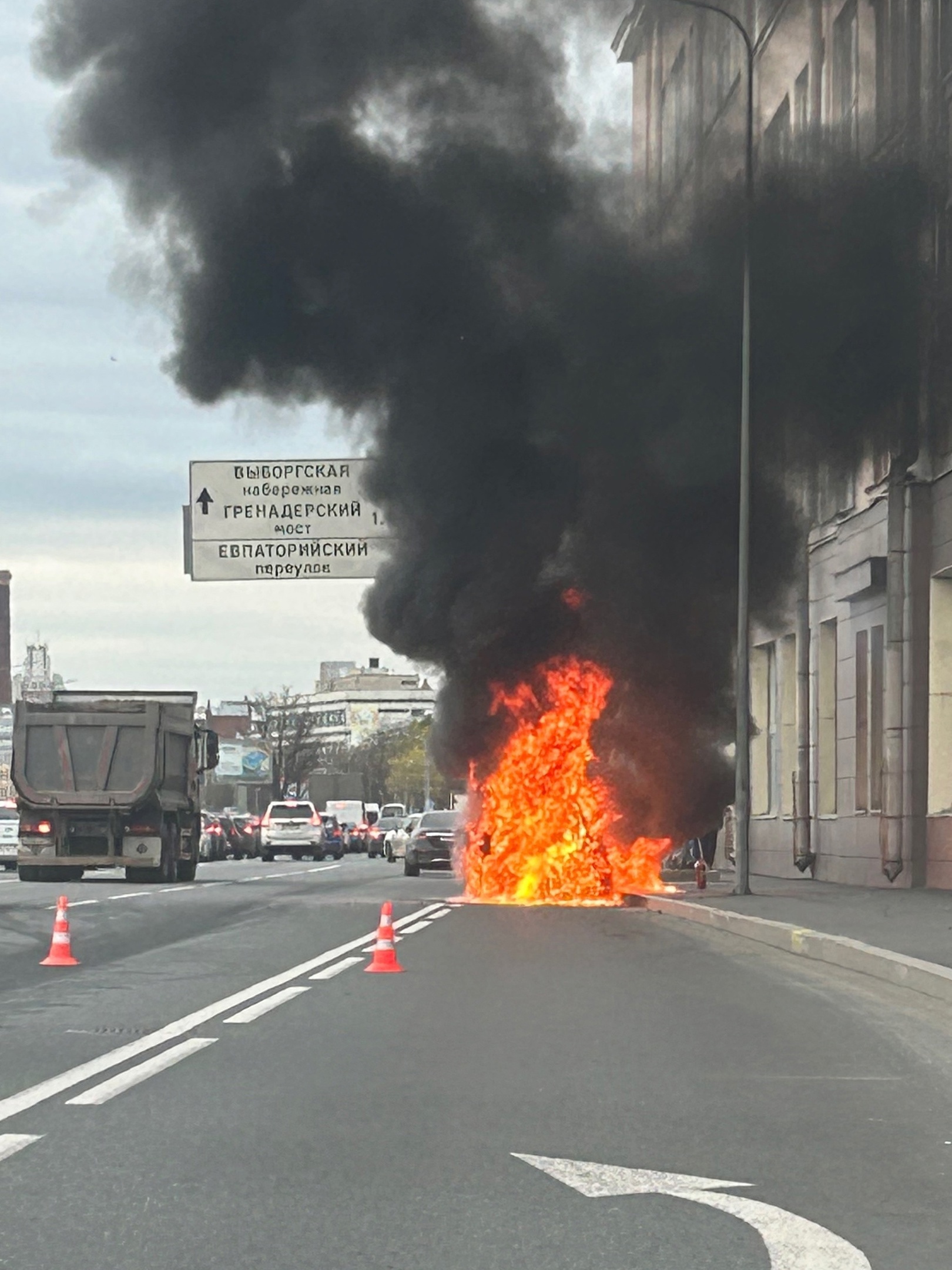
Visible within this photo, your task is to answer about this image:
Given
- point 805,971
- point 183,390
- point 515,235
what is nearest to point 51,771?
point 183,390

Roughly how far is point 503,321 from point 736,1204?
1051 inches

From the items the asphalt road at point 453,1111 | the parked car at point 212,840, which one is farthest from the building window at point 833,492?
the parked car at point 212,840

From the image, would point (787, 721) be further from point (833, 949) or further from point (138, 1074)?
point (138, 1074)

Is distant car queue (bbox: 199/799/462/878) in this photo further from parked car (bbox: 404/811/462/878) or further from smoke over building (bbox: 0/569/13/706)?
smoke over building (bbox: 0/569/13/706)

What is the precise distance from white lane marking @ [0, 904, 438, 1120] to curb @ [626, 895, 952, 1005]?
421 cm

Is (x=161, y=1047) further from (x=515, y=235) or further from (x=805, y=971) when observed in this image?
(x=515, y=235)

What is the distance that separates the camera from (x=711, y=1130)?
751cm

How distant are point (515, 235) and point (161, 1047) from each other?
75.8 ft

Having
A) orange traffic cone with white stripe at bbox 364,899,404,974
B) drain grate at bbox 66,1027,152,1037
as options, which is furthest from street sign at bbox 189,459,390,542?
drain grate at bbox 66,1027,152,1037

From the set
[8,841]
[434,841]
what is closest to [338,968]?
[434,841]

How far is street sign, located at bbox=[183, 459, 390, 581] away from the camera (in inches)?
1262

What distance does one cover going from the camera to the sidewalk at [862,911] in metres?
16.7

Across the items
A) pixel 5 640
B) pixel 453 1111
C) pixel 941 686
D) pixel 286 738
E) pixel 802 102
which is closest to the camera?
pixel 453 1111

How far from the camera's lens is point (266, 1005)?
11984 mm
